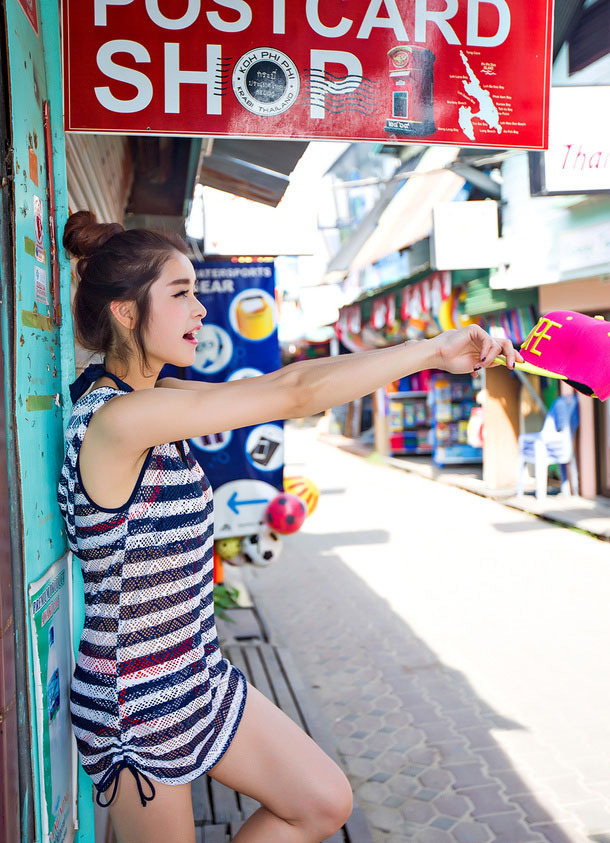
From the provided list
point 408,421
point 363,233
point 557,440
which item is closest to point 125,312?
point 557,440

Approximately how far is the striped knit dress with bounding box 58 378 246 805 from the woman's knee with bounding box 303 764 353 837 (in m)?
0.29

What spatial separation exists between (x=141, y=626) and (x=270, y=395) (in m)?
0.57

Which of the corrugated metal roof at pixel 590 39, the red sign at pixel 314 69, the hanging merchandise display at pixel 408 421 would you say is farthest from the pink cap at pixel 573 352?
the hanging merchandise display at pixel 408 421

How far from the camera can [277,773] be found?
192 cm

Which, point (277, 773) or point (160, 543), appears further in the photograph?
point (277, 773)

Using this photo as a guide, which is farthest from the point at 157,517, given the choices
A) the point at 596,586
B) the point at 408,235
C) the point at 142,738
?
the point at 408,235

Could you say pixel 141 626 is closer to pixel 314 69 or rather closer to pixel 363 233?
pixel 314 69

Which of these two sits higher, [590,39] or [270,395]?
[590,39]

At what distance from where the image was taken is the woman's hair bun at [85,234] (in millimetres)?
1965

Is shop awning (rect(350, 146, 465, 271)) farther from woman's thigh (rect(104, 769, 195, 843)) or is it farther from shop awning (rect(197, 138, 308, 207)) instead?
woman's thigh (rect(104, 769, 195, 843))

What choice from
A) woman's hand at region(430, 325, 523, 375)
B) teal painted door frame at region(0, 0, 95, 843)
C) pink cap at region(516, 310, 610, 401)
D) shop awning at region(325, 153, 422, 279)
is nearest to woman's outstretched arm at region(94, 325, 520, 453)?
woman's hand at region(430, 325, 523, 375)

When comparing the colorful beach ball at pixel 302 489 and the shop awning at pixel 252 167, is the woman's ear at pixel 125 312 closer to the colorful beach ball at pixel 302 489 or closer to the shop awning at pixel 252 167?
the shop awning at pixel 252 167

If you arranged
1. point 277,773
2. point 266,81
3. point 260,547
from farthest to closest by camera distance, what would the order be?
1. point 260,547
2. point 266,81
3. point 277,773

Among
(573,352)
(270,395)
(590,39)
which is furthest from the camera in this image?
(590,39)
